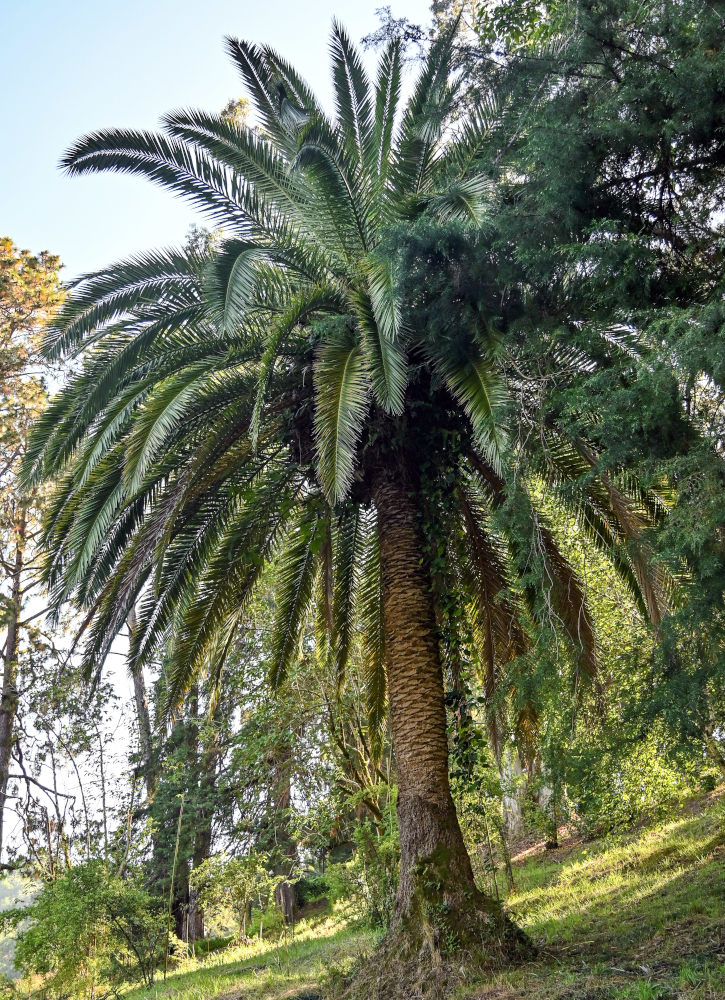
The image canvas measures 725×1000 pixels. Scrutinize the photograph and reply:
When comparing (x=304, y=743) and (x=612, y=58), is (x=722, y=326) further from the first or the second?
(x=304, y=743)

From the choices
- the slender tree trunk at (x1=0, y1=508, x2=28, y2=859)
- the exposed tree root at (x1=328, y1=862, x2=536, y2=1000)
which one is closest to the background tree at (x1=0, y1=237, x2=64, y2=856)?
Answer: the slender tree trunk at (x1=0, y1=508, x2=28, y2=859)

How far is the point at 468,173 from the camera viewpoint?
696 centimetres

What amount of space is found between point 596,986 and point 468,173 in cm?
619

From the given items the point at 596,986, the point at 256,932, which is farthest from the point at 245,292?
the point at 256,932

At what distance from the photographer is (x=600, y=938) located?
6605 millimetres

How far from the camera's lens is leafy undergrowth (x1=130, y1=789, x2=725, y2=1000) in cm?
518

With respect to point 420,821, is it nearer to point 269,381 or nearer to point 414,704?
point 414,704

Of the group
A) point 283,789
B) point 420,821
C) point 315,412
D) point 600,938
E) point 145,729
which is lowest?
point 600,938

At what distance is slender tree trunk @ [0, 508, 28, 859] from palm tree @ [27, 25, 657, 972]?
31.4ft

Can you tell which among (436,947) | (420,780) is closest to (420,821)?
(420,780)

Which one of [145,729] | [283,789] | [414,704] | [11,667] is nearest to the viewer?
[414,704]

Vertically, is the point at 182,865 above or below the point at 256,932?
above

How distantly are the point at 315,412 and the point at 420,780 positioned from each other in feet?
10.3

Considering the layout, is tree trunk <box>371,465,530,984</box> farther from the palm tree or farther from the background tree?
the background tree
